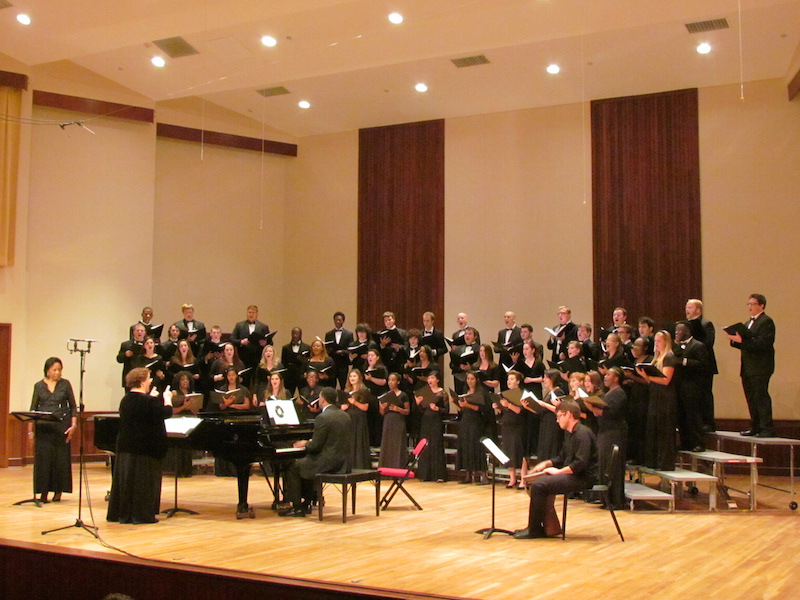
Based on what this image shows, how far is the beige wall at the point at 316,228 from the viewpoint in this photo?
1088 cm

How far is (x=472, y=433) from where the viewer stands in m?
9.60

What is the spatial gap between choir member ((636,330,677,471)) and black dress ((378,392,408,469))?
2879 millimetres

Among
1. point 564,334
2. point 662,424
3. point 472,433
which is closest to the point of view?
point 662,424

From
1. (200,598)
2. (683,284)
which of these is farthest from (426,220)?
(200,598)

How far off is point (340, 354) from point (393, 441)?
1850 mm

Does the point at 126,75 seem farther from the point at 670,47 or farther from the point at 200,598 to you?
the point at 200,598

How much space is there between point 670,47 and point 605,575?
7.28 metres

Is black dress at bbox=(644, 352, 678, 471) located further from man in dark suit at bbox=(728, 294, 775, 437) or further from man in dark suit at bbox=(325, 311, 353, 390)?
man in dark suit at bbox=(325, 311, 353, 390)

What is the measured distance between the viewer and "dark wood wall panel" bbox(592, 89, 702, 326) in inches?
442

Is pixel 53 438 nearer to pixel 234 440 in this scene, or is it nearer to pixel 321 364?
pixel 234 440

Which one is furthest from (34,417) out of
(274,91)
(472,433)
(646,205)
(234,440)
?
(646,205)

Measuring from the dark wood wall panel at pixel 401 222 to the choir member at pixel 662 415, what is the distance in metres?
4.94

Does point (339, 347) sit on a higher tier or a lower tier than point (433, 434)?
higher

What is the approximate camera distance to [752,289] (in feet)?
35.6
